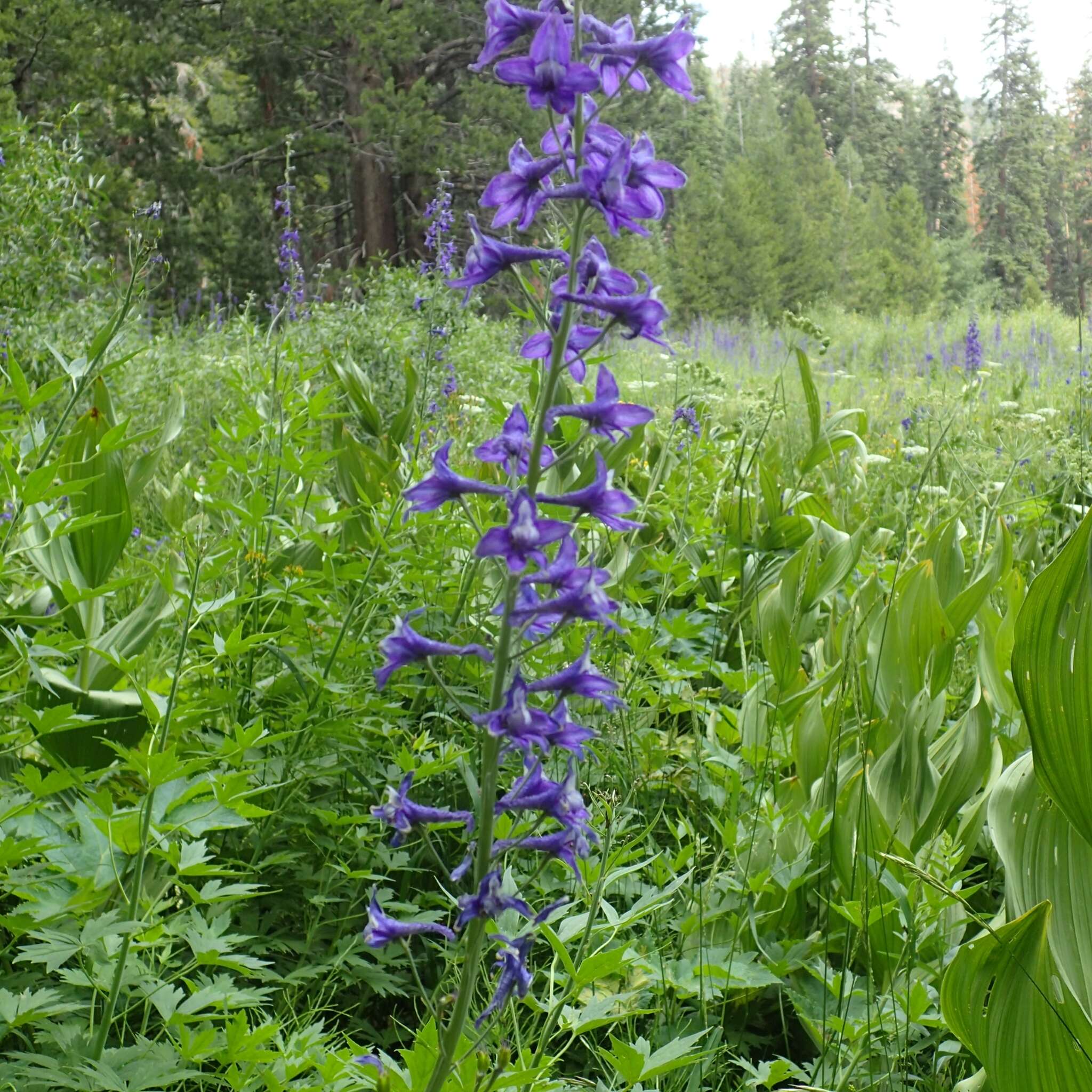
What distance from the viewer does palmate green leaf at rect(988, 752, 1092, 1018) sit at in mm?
1329

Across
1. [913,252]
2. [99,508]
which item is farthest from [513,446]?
[913,252]

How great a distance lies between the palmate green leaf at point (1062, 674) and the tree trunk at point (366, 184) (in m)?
11.8

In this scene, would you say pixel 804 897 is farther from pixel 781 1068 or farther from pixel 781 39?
pixel 781 39

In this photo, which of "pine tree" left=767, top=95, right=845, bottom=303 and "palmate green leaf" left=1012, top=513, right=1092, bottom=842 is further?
"pine tree" left=767, top=95, right=845, bottom=303

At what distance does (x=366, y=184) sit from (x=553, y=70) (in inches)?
515

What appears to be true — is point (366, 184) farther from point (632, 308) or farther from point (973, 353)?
point (632, 308)

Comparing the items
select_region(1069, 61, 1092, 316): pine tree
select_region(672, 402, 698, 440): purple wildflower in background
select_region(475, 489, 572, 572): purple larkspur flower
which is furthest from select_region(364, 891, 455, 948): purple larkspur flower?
select_region(1069, 61, 1092, 316): pine tree

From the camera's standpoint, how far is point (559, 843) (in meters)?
0.96

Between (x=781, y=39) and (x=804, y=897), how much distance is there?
64.1 metres

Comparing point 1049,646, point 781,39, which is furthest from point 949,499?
point 781,39

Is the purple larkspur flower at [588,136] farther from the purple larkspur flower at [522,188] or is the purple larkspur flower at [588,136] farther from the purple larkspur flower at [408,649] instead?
the purple larkspur flower at [408,649]

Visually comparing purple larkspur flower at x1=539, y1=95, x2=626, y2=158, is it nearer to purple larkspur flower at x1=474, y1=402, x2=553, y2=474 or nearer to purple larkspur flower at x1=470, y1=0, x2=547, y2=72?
purple larkspur flower at x1=470, y1=0, x2=547, y2=72

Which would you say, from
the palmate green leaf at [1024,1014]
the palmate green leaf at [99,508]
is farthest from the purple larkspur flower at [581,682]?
the palmate green leaf at [99,508]

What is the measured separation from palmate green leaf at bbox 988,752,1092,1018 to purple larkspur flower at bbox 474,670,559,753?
30.4 inches
